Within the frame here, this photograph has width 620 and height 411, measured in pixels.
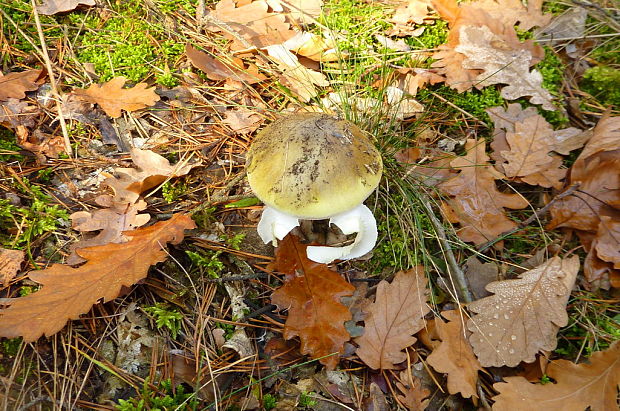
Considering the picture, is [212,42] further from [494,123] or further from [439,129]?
[494,123]

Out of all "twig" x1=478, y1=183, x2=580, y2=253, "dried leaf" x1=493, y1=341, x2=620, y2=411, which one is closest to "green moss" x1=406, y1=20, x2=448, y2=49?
"twig" x1=478, y1=183, x2=580, y2=253

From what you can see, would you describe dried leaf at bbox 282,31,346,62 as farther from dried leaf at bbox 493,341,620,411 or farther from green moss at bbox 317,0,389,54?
dried leaf at bbox 493,341,620,411

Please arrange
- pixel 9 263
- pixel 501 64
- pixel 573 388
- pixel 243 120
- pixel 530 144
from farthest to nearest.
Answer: pixel 501 64, pixel 243 120, pixel 530 144, pixel 9 263, pixel 573 388

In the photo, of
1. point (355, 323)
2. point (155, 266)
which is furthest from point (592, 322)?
point (155, 266)

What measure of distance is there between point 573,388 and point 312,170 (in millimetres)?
1755

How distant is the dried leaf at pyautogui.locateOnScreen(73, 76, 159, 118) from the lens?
2.94 meters

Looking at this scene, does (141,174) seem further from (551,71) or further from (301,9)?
(551,71)

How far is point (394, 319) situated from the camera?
2.29 meters

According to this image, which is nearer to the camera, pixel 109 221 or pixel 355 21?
pixel 109 221

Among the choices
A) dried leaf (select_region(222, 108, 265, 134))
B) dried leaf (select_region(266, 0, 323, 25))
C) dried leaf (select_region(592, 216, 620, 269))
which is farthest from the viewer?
dried leaf (select_region(266, 0, 323, 25))

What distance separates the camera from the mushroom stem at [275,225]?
220 cm

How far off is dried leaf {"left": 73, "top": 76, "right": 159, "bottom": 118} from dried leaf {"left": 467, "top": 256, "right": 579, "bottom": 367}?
2616 mm

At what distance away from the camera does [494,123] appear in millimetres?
3082

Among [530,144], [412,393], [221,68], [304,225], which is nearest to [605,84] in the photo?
[530,144]
